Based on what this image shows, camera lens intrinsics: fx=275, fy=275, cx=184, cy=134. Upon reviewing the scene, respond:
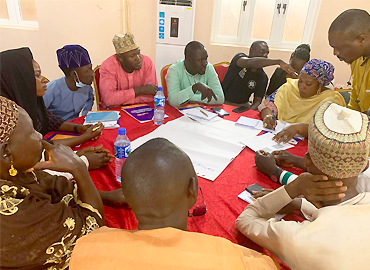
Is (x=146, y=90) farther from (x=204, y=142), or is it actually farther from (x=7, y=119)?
(x=7, y=119)

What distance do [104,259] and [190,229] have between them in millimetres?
528

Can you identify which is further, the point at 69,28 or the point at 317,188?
the point at 69,28

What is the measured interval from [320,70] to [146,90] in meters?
1.53

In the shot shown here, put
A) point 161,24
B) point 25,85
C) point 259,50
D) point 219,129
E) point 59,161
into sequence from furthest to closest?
point 161,24 < point 259,50 < point 219,129 < point 25,85 < point 59,161

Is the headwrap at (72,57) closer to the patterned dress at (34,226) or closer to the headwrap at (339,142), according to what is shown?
the patterned dress at (34,226)

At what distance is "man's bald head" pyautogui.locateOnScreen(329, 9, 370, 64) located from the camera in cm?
190

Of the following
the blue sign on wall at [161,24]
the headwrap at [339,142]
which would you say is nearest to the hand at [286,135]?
the headwrap at [339,142]

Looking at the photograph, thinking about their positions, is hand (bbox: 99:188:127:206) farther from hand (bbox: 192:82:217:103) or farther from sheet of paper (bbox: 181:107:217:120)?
hand (bbox: 192:82:217:103)

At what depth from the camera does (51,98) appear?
2361 millimetres

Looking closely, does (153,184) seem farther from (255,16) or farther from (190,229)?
(255,16)

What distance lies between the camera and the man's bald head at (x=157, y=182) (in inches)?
33.7

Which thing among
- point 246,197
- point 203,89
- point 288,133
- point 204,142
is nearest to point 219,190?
point 246,197

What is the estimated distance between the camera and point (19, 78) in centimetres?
168

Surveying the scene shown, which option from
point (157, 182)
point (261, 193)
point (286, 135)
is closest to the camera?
point (157, 182)
